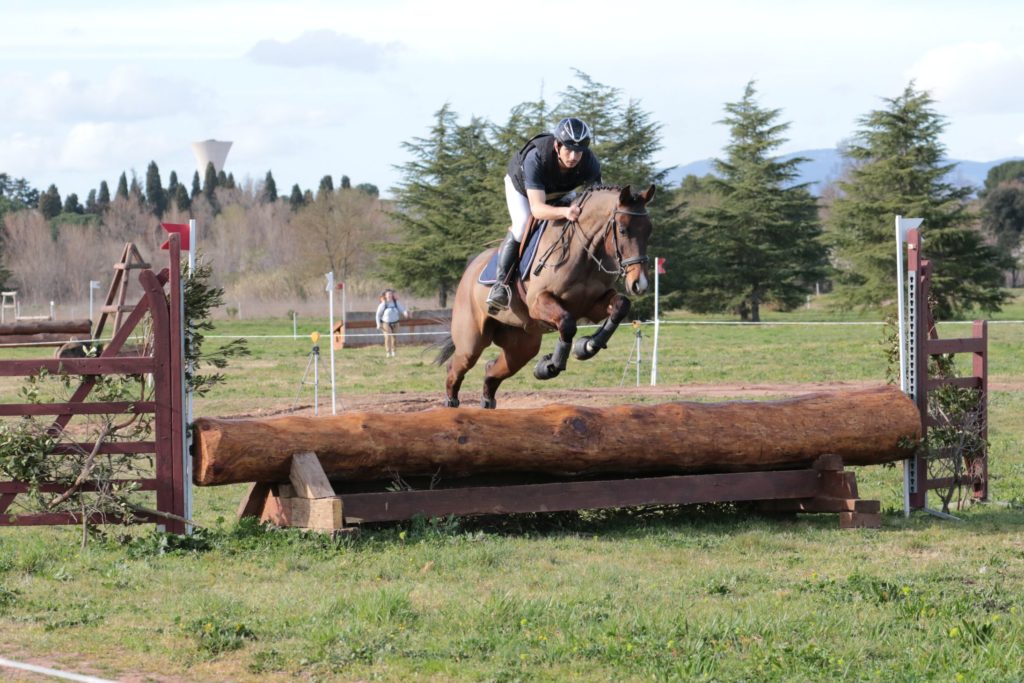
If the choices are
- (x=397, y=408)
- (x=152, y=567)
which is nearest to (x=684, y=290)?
(x=397, y=408)

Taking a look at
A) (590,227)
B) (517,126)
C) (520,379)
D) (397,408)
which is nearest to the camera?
(590,227)

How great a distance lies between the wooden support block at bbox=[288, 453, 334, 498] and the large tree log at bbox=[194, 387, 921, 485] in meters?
0.06

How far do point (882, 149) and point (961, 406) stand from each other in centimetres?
3291

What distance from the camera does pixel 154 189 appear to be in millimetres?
82312

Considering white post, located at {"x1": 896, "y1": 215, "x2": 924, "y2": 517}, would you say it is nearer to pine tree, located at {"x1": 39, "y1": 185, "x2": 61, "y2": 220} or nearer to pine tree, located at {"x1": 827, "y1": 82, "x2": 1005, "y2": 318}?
pine tree, located at {"x1": 827, "y1": 82, "x2": 1005, "y2": 318}

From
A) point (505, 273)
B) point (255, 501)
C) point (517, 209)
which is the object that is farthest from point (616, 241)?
point (255, 501)

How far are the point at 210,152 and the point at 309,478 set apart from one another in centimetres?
9624

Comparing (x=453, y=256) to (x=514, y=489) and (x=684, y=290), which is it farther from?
(x=514, y=489)

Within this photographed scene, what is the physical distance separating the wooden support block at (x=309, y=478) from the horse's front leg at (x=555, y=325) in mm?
1853

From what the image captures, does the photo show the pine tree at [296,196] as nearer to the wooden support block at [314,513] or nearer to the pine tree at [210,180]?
the pine tree at [210,180]

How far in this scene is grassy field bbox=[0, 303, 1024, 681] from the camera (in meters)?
4.60

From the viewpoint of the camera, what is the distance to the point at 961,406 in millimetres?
8461

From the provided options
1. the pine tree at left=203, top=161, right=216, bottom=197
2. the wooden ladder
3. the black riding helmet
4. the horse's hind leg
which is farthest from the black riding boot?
the pine tree at left=203, top=161, right=216, bottom=197

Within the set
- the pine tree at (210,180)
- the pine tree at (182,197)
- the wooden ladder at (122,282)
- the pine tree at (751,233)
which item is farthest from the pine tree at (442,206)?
the pine tree at (210,180)
